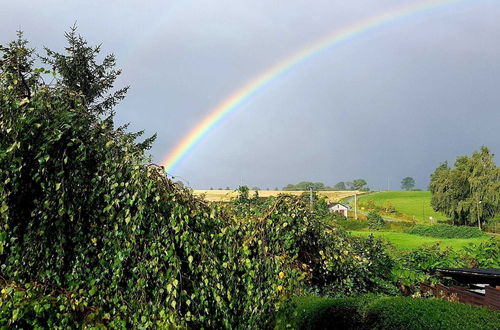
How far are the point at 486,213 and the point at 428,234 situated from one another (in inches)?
466

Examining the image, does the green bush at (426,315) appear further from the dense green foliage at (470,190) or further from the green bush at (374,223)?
the dense green foliage at (470,190)

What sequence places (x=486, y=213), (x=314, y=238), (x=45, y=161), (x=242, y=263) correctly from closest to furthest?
(x=45, y=161), (x=242, y=263), (x=314, y=238), (x=486, y=213)

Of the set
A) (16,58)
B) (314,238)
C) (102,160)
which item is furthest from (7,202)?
(314,238)

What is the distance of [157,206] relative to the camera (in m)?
3.12

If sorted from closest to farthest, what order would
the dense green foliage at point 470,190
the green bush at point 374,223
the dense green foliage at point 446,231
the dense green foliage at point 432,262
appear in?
1. the dense green foliage at point 432,262
2. the dense green foliage at point 446,231
3. the green bush at point 374,223
4. the dense green foliage at point 470,190

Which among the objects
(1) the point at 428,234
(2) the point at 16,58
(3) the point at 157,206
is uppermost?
(2) the point at 16,58

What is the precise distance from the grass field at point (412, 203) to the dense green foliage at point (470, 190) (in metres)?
8.85

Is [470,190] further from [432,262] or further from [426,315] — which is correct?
[426,315]

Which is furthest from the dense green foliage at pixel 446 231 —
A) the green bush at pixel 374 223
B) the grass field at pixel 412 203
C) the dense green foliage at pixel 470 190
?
the grass field at pixel 412 203

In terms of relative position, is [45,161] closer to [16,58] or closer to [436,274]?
[16,58]

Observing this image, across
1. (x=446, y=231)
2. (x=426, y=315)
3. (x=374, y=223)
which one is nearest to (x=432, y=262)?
(x=426, y=315)

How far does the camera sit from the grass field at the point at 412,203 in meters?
66.9

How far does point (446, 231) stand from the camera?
4009cm

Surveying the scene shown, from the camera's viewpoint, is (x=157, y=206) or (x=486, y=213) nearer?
(x=157, y=206)
